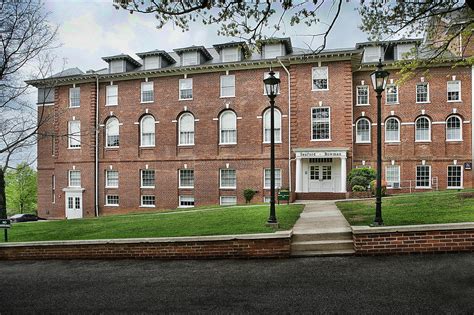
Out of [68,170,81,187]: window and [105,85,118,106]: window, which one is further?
[68,170,81,187]: window

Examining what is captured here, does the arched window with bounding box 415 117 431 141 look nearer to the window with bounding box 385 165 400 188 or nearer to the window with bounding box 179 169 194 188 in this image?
the window with bounding box 385 165 400 188

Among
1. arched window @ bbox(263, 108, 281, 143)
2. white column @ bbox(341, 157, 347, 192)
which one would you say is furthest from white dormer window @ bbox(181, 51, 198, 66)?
white column @ bbox(341, 157, 347, 192)

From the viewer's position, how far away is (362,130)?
88.5 feet

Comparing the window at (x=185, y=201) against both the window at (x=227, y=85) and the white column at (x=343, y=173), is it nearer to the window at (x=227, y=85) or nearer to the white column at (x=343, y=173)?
the window at (x=227, y=85)

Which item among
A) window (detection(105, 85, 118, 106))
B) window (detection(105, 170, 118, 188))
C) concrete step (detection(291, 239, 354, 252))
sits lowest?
concrete step (detection(291, 239, 354, 252))

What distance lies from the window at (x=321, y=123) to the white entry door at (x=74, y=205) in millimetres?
20992

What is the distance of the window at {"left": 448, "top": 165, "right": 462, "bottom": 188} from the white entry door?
30010 millimetres

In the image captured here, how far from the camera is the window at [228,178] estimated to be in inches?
1063

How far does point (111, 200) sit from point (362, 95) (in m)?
22.7

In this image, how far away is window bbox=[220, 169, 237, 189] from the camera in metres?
27.0

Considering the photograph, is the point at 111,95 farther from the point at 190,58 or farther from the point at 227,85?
the point at 227,85

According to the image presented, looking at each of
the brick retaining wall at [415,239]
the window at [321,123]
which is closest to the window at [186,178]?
the window at [321,123]

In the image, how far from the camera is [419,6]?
10.3 meters

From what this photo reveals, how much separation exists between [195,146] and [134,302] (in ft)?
74.8
